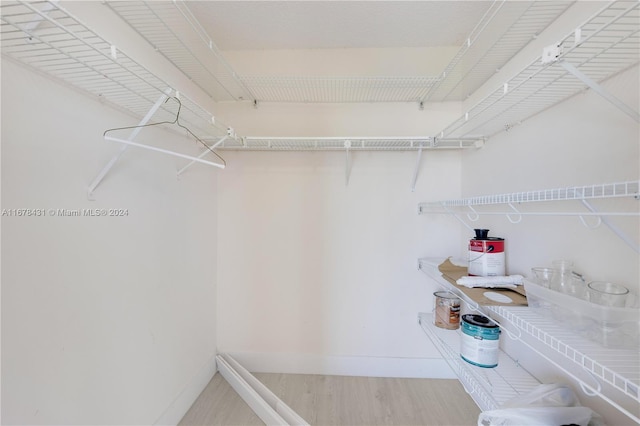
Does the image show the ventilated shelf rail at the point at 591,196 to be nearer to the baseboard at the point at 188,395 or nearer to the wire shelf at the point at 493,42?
the wire shelf at the point at 493,42

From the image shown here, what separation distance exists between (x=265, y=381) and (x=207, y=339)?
0.51m

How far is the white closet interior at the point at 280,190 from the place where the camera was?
74 centimetres

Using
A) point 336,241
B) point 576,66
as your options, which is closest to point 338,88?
point 336,241

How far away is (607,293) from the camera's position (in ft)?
2.37

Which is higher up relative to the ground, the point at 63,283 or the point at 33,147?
the point at 33,147

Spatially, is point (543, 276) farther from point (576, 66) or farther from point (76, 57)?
point (76, 57)

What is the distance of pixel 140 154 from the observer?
1.15 meters

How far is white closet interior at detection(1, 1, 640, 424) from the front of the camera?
2.42 feet

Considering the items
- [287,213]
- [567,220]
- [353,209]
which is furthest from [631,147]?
[287,213]

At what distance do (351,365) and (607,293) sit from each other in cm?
152

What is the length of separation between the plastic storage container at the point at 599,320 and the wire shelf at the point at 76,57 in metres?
1.45

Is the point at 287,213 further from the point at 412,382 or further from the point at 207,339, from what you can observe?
the point at 412,382

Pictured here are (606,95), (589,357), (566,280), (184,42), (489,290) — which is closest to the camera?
(589,357)

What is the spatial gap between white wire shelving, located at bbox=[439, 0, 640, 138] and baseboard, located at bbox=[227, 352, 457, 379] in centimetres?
167
